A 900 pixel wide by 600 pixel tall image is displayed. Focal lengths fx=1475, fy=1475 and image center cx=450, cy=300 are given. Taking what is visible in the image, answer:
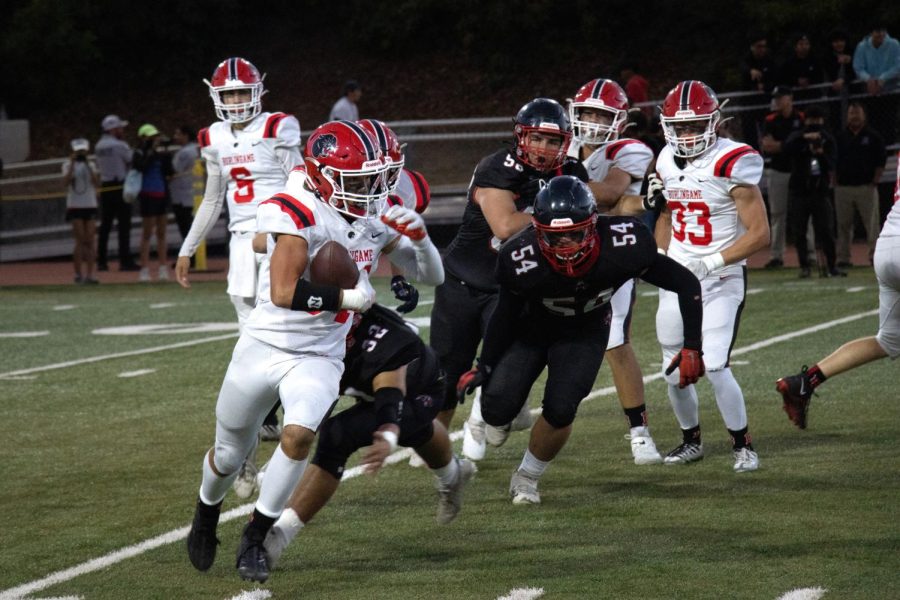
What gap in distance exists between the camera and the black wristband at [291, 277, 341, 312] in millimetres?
4777

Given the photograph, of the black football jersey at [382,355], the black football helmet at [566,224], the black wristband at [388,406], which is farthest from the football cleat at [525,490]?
the black wristband at [388,406]

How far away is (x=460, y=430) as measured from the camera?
7875 millimetres

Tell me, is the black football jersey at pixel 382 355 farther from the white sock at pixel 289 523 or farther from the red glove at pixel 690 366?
the red glove at pixel 690 366

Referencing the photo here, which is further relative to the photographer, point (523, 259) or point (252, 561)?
point (523, 259)

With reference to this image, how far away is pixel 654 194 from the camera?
6.91 m

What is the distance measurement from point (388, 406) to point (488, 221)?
62.8 inches

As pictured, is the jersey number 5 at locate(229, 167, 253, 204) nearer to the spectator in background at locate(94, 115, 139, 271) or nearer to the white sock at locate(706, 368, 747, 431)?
the white sock at locate(706, 368, 747, 431)

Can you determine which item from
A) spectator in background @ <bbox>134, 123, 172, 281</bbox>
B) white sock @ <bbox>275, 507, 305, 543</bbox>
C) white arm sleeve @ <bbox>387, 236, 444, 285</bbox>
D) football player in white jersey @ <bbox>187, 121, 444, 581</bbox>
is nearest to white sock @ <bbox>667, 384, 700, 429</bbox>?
white arm sleeve @ <bbox>387, 236, 444, 285</bbox>

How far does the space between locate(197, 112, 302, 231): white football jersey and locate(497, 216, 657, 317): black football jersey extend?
221cm

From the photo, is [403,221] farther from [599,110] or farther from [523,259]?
[599,110]

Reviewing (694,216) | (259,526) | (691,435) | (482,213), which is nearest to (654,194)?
(694,216)

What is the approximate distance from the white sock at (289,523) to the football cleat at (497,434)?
188 centimetres

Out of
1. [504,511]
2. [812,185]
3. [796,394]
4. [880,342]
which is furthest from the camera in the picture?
[812,185]

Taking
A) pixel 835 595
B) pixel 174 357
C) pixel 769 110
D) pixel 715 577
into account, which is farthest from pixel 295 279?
pixel 769 110
